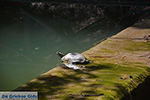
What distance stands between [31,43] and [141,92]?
19.8 feet

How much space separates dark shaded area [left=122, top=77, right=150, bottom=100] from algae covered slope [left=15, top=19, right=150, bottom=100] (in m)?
0.04

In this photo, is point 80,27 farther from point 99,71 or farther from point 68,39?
point 99,71

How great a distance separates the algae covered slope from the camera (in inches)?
89.4

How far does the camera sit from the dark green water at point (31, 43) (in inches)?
230

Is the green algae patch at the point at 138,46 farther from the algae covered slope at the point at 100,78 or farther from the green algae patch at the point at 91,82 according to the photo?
the green algae patch at the point at 91,82

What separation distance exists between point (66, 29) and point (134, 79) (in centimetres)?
786

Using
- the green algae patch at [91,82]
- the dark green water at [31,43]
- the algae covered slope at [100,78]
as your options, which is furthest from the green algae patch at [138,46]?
the dark green water at [31,43]

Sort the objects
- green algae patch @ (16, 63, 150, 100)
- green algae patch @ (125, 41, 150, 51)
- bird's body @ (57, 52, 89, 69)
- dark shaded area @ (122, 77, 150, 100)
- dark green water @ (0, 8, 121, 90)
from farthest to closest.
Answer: dark green water @ (0, 8, 121, 90)
green algae patch @ (125, 41, 150, 51)
bird's body @ (57, 52, 89, 69)
dark shaded area @ (122, 77, 150, 100)
green algae patch @ (16, 63, 150, 100)

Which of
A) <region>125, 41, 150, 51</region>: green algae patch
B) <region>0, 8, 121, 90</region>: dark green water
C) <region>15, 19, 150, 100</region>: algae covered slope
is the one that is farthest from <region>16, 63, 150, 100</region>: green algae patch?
<region>0, 8, 121, 90</region>: dark green water

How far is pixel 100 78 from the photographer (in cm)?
262

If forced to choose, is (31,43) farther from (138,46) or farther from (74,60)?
(74,60)

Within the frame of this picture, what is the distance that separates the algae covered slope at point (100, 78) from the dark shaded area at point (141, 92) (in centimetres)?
4

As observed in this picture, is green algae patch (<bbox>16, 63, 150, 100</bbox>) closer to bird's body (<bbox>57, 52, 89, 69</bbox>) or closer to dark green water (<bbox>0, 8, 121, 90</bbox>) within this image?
bird's body (<bbox>57, 52, 89, 69</bbox>)

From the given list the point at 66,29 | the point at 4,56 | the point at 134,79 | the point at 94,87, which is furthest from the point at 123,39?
the point at 66,29
